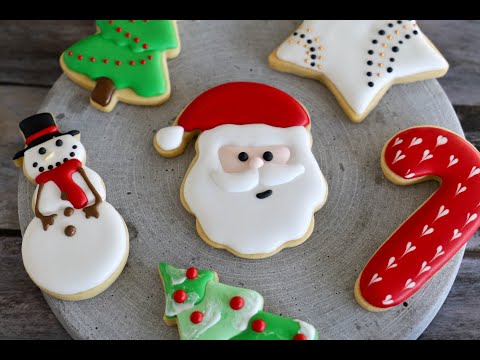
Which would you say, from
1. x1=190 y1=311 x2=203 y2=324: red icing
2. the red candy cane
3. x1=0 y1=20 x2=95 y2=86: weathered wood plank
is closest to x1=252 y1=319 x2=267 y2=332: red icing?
x1=190 y1=311 x2=203 y2=324: red icing

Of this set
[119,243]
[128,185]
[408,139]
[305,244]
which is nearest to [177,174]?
[128,185]

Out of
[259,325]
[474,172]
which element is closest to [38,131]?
[259,325]

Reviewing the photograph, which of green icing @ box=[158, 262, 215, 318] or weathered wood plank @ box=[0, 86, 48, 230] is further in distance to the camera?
weathered wood plank @ box=[0, 86, 48, 230]

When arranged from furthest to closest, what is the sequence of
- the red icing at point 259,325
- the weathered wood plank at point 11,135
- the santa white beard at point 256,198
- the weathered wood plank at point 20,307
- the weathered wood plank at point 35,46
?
the weathered wood plank at point 35,46 < the weathered wood plank at point 11,135 < the weathered wood plank at point 20,307 < the santa white beard at point 256,198 < the red icing at point 259,325

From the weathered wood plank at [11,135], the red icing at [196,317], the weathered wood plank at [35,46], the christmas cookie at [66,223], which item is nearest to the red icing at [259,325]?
the red icing at [196,317]

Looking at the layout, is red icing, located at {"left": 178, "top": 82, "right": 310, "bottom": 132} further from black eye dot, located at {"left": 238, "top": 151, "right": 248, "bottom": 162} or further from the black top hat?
the black top hat

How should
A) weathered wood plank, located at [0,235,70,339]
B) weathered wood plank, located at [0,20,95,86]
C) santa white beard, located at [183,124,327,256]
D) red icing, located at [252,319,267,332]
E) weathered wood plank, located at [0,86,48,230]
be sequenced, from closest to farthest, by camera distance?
red icing, located at [252,319,267,332] → santa white beard, located at [183,124,327,256] → weathered wood plank, located at [0,235,70,339] → weathered wood plank, located at [0,86,48,230] → weathered wood plank, located at [0,20,95,86]

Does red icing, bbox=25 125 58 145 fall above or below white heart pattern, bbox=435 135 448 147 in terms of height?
below

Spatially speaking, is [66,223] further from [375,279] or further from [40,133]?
[375,279]

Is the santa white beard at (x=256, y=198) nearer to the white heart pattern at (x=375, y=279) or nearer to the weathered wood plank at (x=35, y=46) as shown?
the white heart pattern at (x=375, y=279)
